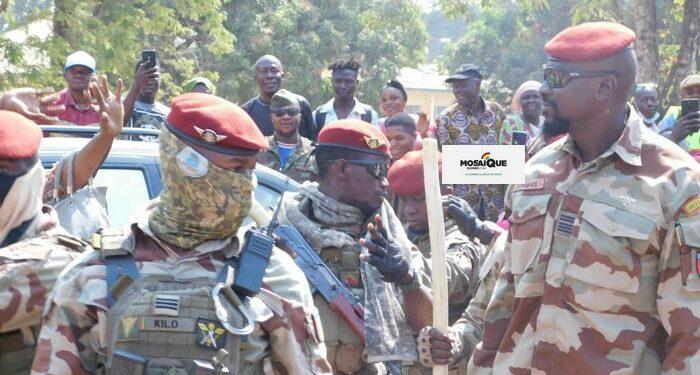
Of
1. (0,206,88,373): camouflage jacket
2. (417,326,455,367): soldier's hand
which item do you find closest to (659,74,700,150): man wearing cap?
(417,326,455,367): soldier's hand

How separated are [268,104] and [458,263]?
4667 millimetres

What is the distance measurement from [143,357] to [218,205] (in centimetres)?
46

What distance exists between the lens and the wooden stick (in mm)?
4266

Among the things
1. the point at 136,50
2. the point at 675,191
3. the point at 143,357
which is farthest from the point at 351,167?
the point at 136,50

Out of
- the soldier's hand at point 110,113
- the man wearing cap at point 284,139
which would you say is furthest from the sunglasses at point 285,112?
the soldier's hand at point 110,113

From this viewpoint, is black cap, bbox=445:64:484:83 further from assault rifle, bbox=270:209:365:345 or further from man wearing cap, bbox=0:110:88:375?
man wearing cap, bbox=0:110:88:375

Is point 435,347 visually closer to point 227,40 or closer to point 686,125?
point 686,125

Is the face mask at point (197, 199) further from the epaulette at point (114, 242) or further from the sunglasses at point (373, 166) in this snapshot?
the sunglasses at point (373, 166)

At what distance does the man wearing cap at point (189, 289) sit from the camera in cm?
308

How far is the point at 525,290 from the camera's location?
13.1ft

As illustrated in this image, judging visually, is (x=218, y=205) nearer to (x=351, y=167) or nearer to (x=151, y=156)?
(x=351, y=167)

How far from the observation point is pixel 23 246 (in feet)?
12.3

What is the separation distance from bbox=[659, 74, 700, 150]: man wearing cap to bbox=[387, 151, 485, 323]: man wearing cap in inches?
127

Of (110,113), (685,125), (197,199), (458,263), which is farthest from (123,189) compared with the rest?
(685,125)
